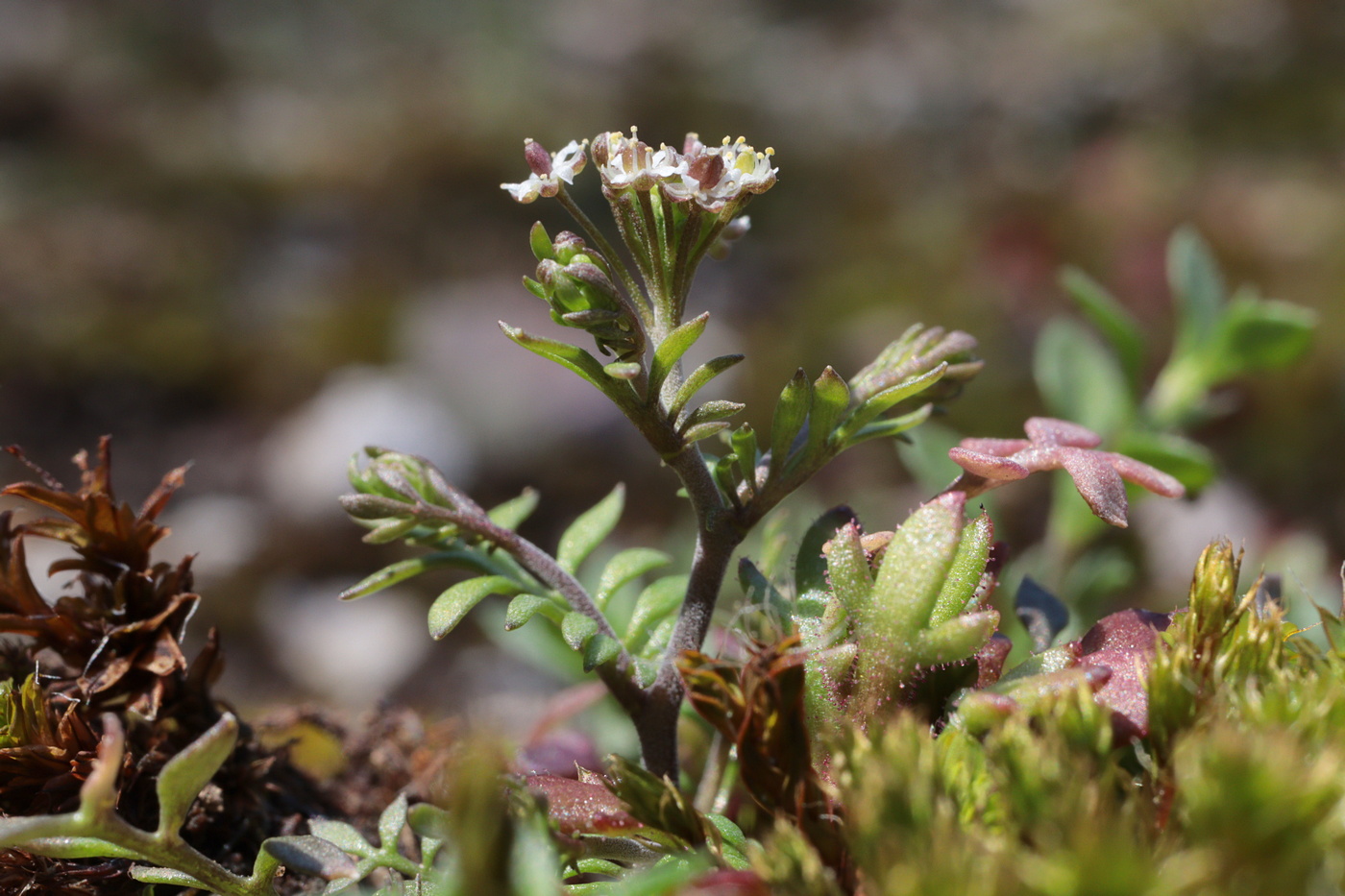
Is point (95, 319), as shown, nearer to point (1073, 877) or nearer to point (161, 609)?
point (161, 609)

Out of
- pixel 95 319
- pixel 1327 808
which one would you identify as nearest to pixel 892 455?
pixel 1327 808

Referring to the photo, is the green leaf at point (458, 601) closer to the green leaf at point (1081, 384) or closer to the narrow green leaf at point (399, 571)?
the narrow green leaf at point (399, 571)

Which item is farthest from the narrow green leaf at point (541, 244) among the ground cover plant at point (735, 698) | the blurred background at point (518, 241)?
the blurred background at point (518, 241)

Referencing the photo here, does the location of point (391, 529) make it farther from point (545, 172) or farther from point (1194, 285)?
point (1194, 285)

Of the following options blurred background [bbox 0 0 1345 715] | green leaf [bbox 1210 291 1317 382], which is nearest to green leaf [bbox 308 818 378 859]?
green leaf [bbox 1210 291 1317 382]

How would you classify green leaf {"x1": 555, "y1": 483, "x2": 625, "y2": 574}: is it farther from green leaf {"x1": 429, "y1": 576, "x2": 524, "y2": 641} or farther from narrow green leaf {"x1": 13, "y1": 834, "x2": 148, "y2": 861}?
narrow green leaf {"x1": 13, "y1": 834, "x2": 148, "y2": 861}
